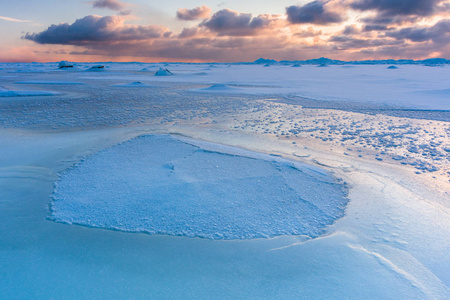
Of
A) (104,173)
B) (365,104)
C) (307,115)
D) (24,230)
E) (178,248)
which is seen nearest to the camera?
(178,248)

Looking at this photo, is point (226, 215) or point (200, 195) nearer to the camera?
point (226, 215)

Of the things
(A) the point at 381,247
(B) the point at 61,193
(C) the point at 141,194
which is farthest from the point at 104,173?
(A) the point at 381,247

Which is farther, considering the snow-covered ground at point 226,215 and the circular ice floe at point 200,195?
the circular ice floe at point 200,195

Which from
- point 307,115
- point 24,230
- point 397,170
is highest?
point 307,115

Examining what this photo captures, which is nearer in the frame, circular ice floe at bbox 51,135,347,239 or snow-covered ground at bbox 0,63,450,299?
snow-covered ground at bbox 0,63,450,299

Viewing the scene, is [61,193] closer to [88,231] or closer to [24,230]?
[24,230]

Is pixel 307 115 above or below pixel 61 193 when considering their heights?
above

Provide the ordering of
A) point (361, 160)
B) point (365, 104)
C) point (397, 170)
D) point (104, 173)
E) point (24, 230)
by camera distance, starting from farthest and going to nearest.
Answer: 1. point (365, 104)
2. point (361, 160)
3. point (397, 170)
4. point (104, 173)
5. point (24, 230)

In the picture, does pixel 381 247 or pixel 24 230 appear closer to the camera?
pixel 381 247
